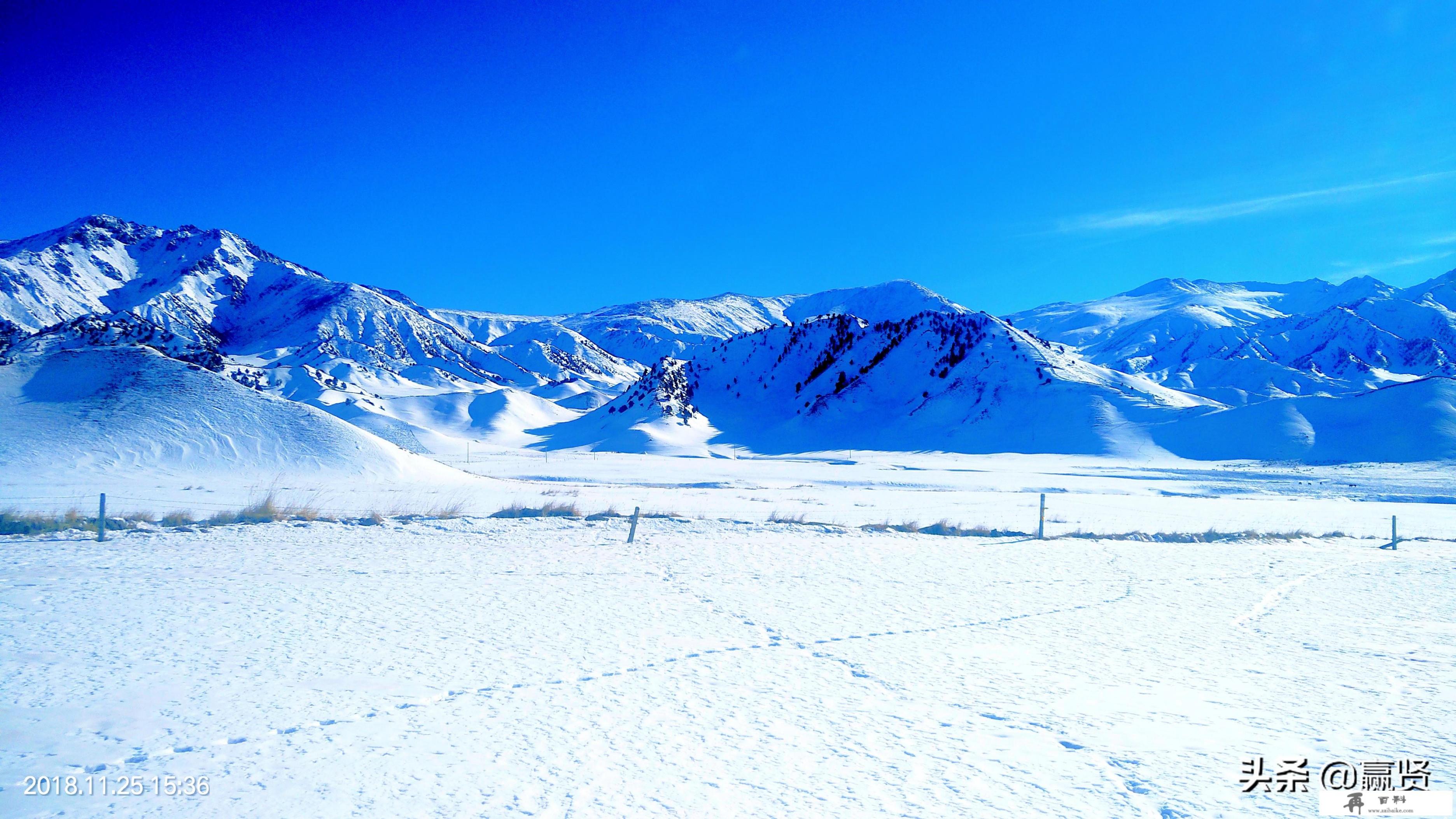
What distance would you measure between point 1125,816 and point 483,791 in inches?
155

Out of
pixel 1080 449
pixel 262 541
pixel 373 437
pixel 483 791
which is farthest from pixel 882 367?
pixel 483 791

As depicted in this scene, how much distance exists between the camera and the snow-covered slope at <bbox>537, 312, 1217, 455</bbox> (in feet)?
266

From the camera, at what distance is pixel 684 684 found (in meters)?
6.68

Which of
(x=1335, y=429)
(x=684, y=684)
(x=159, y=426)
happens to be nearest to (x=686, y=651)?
(x=684, y=684)

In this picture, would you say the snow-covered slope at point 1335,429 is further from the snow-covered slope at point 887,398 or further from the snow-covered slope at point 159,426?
the snow-covered slope at point 159,426

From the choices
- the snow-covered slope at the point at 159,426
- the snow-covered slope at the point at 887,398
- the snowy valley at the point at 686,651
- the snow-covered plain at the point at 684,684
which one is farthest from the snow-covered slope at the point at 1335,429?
the snow-covered slope at the point at 159,426

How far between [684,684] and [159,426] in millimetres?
34081

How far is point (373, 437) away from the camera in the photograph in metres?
35.8

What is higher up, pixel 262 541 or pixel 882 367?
pixel 882 367

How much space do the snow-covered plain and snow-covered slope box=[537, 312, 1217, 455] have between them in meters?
67.8

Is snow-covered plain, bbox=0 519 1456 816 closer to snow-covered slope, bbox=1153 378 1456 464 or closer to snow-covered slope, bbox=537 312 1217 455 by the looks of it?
snow-covered slope, bbox=1153 378 1456 464

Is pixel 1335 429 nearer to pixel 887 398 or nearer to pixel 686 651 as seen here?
pixel 887 398

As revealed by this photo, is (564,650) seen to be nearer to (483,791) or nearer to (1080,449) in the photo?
(483,791)

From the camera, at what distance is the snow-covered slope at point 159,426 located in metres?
29.0
